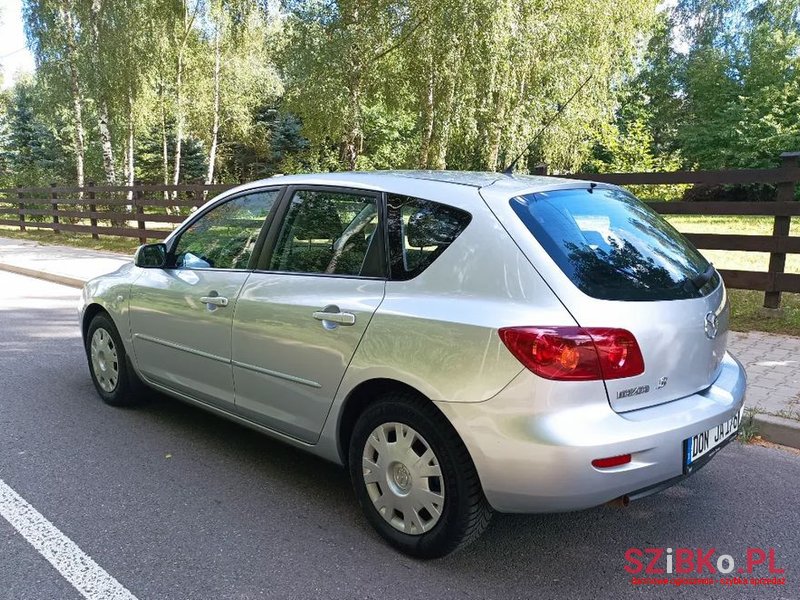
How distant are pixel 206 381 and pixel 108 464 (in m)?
0.75

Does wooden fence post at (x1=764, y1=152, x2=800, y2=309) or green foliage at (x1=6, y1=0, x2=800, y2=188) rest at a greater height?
green foliage at (x1=6, y1=0, x2=800, y2=188)

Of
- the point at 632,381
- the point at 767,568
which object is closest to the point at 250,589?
the point at 632,381

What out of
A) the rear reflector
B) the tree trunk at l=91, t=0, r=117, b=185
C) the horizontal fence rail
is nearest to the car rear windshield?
the rear reflector

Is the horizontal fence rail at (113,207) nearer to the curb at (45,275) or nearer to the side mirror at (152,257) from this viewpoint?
the curb at (45,275)

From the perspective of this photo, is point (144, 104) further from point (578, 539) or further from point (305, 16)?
point (578, 539)

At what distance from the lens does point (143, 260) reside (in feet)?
13.8

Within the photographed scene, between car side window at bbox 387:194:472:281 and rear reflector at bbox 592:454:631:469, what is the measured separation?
3.45 ft

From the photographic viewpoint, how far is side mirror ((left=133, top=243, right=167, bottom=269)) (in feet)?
13.6

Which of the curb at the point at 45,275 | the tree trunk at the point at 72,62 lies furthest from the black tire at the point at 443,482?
the tree trunk at the point at 72,62

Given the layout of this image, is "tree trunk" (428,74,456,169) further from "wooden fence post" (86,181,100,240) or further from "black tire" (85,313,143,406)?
"black tire" (85,313,143,406)

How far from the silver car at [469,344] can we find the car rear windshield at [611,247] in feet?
0.04

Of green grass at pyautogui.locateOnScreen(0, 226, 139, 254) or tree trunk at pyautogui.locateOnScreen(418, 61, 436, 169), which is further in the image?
tree trunk at pyautogui.locateOnScreen(418, 61, 436, 169)

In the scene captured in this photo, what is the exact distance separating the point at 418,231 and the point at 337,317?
0.54 meters

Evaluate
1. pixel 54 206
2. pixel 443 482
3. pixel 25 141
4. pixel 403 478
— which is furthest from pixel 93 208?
pixel 25 141
